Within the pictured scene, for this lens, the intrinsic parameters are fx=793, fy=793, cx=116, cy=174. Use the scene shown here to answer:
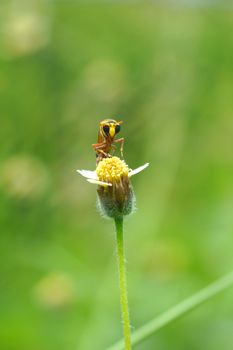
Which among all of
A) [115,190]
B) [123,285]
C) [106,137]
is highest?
[106,137]

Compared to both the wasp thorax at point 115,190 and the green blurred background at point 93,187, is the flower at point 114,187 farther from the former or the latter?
the green blurred background at point 93,187

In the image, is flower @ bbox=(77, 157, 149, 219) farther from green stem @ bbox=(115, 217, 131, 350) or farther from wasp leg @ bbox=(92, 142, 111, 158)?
wasp leg @ bbox=(92, 142, 111, 158)

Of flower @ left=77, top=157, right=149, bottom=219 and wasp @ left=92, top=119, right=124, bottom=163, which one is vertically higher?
wasp @ left=92, top=119, right=124, bottom=163

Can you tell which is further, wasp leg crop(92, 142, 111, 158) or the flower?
wasp leg crop(92, 142, 111, 158)

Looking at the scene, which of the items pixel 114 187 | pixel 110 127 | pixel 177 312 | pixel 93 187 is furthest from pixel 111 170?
pixel 93 187

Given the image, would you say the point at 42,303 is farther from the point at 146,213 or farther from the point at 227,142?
the point at 227,142

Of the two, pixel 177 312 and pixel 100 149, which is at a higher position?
pixel 100 149

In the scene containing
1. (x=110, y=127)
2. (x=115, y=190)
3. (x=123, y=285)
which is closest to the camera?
(x=123, y=285)

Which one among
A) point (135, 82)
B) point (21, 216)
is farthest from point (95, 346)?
point (135, 82)

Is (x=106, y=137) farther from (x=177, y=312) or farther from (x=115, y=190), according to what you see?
(x=177, y=312)

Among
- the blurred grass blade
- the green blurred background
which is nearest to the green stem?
the green blurred background
